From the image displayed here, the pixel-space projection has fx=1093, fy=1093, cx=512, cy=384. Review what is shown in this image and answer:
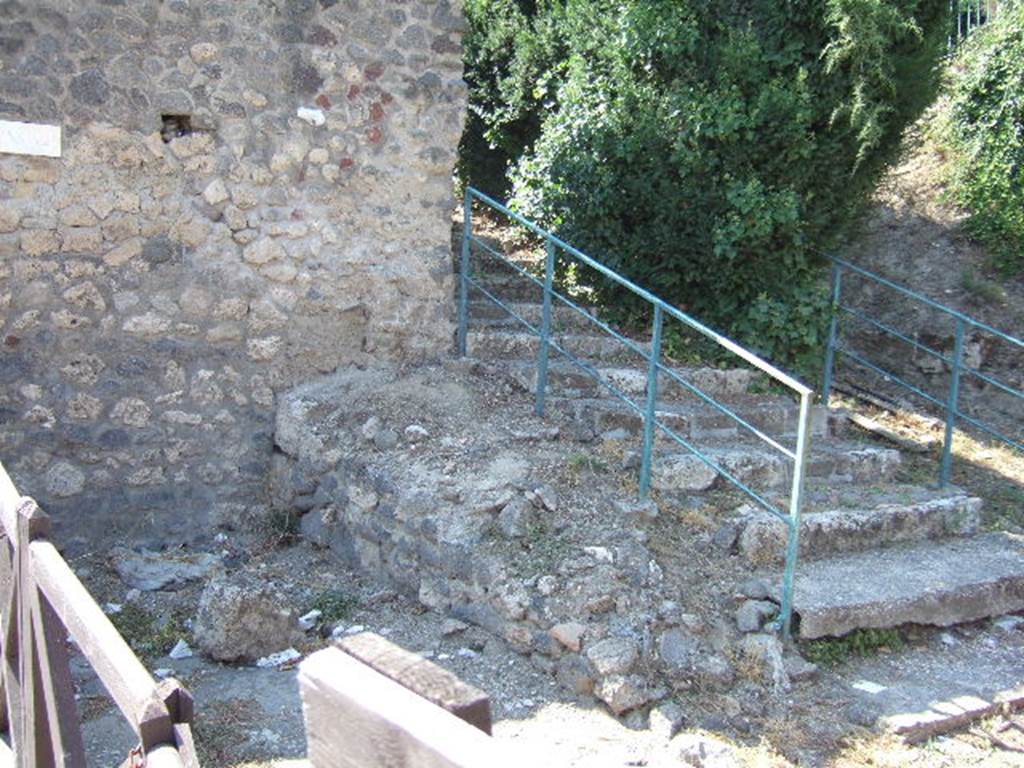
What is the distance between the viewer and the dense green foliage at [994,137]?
27.1 feet

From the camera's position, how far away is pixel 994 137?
8.50m

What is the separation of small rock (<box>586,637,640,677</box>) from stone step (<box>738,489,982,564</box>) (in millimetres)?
894

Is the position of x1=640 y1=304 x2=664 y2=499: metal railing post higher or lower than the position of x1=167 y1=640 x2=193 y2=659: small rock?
higher

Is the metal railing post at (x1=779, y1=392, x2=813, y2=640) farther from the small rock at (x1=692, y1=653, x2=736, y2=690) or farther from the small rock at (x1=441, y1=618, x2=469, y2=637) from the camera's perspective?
the small rock at (x1=441, y1=618, x2=469, y2=637)

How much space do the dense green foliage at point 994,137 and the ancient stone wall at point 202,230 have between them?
15.3 feet

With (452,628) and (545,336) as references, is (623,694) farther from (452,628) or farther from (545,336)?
(545,336)

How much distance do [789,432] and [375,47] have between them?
9.89ft

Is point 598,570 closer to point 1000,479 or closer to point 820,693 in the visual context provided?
point 820,693

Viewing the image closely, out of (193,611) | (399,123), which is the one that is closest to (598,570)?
(193,611)

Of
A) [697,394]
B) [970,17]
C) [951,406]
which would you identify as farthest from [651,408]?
[970,17]

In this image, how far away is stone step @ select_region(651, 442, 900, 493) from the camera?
5113 mm

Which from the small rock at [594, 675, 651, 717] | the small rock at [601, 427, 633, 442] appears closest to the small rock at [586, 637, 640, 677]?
the small rock at [594, 675, 651, 717]

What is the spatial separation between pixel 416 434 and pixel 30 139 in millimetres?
2250

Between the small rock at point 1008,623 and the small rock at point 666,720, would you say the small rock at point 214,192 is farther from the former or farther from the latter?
the small rock at point 1008,623
